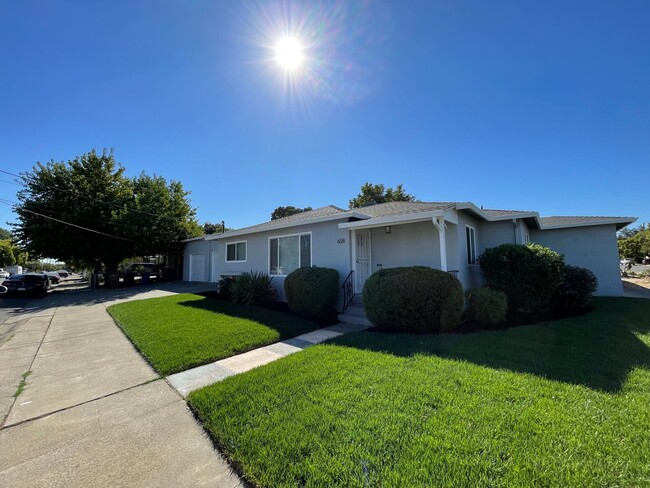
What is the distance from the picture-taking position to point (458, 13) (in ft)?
23.0

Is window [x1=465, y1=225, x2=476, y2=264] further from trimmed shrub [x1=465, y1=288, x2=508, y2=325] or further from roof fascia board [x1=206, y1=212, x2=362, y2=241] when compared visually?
roof fascia board [x1=206, y1=212, x2=362, y2=241]

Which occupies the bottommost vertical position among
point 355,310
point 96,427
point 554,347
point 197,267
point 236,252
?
point 96,427

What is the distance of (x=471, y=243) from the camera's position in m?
10.2

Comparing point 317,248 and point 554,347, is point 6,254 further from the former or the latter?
point 554,347

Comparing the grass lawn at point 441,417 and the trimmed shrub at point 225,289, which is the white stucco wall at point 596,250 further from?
the trimmed shrub at point 225,289

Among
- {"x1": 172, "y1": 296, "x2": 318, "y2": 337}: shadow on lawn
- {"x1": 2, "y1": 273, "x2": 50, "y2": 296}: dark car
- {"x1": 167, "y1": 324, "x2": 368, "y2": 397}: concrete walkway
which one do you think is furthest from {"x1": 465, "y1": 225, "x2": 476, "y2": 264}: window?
{"x1": 2, "y1": 273, "x2": 50, "y2": 296}: dark car

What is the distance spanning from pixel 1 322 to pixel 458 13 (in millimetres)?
16361

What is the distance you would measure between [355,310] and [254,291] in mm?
4058

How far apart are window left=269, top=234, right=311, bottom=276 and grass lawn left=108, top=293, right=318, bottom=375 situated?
2145 mm

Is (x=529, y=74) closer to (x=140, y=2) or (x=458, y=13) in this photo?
(x=458, y=13)

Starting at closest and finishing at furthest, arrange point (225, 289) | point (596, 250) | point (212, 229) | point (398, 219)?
point (398, 219) < point (596, 250) < point (225, 289) < point (212, 229)

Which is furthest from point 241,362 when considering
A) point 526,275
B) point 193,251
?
point 193,251

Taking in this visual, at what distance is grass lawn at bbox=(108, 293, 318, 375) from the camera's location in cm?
520

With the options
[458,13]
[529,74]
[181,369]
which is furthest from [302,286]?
[529,74]
